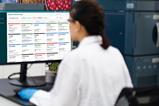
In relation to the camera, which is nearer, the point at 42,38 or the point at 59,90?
the point at 59,90

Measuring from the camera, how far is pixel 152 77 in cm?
269

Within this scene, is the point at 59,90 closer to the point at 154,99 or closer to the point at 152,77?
the point at 154,99

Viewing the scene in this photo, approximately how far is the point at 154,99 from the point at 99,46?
34 centimetres

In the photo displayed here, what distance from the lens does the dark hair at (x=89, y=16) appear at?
1709 millimetres

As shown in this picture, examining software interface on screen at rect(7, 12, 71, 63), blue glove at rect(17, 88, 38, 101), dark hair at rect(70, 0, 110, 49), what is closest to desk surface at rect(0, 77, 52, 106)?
blue glove at rect(17, 88, 38, 101)

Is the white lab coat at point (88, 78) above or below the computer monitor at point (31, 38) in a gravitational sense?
below

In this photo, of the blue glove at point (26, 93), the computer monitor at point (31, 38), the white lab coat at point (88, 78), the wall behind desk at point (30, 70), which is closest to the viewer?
the white lab coat at point (88, 78)

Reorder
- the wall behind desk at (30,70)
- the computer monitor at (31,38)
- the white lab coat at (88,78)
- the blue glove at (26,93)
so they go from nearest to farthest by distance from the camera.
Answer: the white lab coat at (88,78)
the blue glove at (26,93)
the computer monitor at (31,38)
the wall behind desk at (30,70)

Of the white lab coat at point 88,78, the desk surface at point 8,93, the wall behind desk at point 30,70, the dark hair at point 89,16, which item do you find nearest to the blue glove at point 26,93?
the desk surface at point 8,93

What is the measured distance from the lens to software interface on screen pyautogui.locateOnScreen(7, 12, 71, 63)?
85.5 inches

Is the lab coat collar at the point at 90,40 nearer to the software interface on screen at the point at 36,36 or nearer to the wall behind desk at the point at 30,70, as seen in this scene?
the software interface on screen at the point at 36,36

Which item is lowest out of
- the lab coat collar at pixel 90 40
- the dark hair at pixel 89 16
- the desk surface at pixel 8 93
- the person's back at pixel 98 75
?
the desk surface at pixel 8 93

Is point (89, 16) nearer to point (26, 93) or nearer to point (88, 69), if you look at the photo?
point (88, 69)

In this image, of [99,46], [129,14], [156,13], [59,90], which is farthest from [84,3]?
[156,13]
